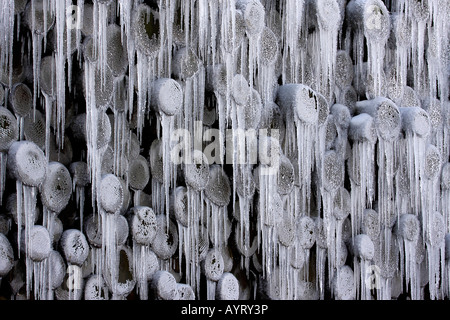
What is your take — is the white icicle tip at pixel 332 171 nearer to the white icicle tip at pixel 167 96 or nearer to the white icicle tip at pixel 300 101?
the white icicle tip at pixel 300 101

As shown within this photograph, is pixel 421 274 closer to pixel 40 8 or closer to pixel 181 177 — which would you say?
pixel 181 177

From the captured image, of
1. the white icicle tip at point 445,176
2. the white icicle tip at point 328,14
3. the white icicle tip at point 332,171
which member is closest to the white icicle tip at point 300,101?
the white icicle tip at point 332,171

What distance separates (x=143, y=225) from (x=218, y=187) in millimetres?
470

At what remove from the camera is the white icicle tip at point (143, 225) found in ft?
9.48

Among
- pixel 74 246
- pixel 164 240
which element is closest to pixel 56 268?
pixel 74 246

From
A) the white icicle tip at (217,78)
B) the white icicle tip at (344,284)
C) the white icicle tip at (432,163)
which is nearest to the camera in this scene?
the white icicle tip at (217,78)

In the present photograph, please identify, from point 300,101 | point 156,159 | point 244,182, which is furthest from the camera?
point 300,101

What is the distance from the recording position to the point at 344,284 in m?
3.76

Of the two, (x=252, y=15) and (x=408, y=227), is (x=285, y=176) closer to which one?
(x=252, y=15)

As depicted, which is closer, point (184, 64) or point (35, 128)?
point (35, 128)

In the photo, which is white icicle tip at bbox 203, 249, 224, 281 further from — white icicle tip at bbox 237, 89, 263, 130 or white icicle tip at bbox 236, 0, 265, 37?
white icicle tip at bbox 236, 0, 265, 37

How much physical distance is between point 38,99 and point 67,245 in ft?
2.02

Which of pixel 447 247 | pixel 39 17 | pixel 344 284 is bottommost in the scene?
pixel 344 284

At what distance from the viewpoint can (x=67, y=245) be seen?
2.68 m
